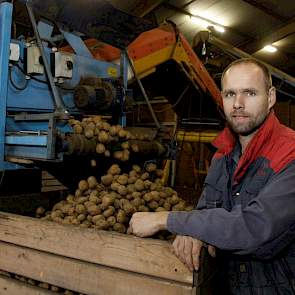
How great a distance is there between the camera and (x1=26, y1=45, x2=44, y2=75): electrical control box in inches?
109

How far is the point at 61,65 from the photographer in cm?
294

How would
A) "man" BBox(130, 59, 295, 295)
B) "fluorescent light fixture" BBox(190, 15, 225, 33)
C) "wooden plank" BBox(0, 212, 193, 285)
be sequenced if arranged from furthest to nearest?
"fluorescent light fixture" BBox(190, 15, 225, 33)
"wooden plank" BBox(0, 212, 193, 285)
"man" BBox(130, 59, 295, 295)

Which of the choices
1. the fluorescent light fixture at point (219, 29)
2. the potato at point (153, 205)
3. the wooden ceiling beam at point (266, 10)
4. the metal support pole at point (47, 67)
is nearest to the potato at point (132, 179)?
the potato at point (153, 205)

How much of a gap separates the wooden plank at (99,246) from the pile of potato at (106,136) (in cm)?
75

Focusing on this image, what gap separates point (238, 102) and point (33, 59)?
5.37 feet

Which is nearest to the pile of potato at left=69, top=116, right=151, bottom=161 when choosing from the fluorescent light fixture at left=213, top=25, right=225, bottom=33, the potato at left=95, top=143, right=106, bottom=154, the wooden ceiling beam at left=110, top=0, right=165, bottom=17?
the potato at left=95, top=143, right=106, bottom=154

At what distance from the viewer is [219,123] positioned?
6.77 m

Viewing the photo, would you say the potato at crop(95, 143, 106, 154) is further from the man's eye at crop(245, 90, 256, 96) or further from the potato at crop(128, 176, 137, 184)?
the man's eye at crop(245, 90, 256, 96)

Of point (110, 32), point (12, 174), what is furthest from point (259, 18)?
point (12, 174)

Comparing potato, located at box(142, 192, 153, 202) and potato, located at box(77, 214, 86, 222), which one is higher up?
potato, located at box(142, 192, 153, 202)

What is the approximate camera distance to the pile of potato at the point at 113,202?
221 centimetres

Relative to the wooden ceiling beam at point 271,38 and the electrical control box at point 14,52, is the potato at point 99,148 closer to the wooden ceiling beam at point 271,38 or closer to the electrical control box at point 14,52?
the electrical control box at point 14,52

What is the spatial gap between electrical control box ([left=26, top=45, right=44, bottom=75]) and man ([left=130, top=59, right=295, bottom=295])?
1501mm

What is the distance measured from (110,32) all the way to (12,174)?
1.48 meters
